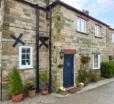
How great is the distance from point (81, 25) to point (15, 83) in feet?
23.8

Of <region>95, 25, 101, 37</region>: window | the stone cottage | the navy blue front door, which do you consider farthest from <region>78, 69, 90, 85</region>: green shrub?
<region>95, 25, 101, 37</region>: window

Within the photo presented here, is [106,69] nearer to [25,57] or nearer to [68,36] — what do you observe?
[68,36]

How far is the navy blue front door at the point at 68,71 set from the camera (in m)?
13.3

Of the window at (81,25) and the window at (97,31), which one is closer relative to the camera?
the window at (81,25)

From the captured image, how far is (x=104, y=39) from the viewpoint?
1978cm

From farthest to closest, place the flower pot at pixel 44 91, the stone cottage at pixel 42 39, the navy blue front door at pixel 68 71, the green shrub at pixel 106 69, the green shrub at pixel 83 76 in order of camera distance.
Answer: the green shrub at pixel 106 69
the green shrub at pixel 83 76
the navy blue front door at pixel 68 71
the flower pot at pixel 44 91
the stone cottage at pixel 42 39

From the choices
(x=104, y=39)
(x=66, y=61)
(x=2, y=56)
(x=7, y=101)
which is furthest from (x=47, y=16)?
(x=104, y=39)

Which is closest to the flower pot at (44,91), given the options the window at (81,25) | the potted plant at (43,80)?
the potted plant at (43,80)

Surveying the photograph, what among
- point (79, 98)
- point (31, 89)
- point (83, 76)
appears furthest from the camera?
point (83, 76)

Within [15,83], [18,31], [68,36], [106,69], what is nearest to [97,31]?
[106,69]

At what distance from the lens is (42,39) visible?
12.6 meters

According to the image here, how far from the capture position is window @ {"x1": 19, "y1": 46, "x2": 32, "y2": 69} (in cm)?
1148

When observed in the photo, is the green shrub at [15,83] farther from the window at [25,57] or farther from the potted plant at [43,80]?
the potted plant at [43,80]

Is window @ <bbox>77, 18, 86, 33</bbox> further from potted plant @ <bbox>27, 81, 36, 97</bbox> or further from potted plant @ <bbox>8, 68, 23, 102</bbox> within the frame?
potted plant @ <bbox>8, 68, 23, 102</bbox>
